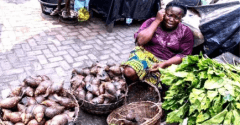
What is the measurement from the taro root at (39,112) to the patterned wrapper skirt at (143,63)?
1404mm

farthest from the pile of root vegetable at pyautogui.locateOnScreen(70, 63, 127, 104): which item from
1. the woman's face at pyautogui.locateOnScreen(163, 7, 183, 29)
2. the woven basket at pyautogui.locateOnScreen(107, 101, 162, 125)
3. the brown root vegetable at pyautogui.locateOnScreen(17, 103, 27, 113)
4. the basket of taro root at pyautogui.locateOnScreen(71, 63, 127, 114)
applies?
the woman's face at pyautogui.locateOnScreen(163, 7, 183, 29)

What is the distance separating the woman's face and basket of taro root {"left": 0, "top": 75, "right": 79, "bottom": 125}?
69.5 inches

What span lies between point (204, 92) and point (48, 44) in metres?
3.61

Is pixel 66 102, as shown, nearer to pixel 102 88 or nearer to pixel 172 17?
pixel 102 88

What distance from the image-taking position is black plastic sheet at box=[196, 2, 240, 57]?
112 inches

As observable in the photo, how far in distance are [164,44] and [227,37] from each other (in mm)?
911

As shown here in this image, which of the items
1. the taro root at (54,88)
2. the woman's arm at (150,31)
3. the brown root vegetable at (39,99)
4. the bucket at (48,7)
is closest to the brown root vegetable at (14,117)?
the brown root vegetable at (39,99)

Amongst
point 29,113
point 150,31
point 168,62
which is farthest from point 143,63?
point 29,113

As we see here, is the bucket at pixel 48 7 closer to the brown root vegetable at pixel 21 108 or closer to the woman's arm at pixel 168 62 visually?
the woman's arm at pixel 168 62

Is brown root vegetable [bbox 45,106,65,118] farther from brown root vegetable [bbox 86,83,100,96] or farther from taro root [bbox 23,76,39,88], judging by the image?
brown root vegetable [bbox 86,83,100,96]

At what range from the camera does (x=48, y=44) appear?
4.53 metres

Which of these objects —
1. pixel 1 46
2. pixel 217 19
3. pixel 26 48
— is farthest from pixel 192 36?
pixel 1 46

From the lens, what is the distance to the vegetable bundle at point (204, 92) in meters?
1.93

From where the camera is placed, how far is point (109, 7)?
17.5 ft
